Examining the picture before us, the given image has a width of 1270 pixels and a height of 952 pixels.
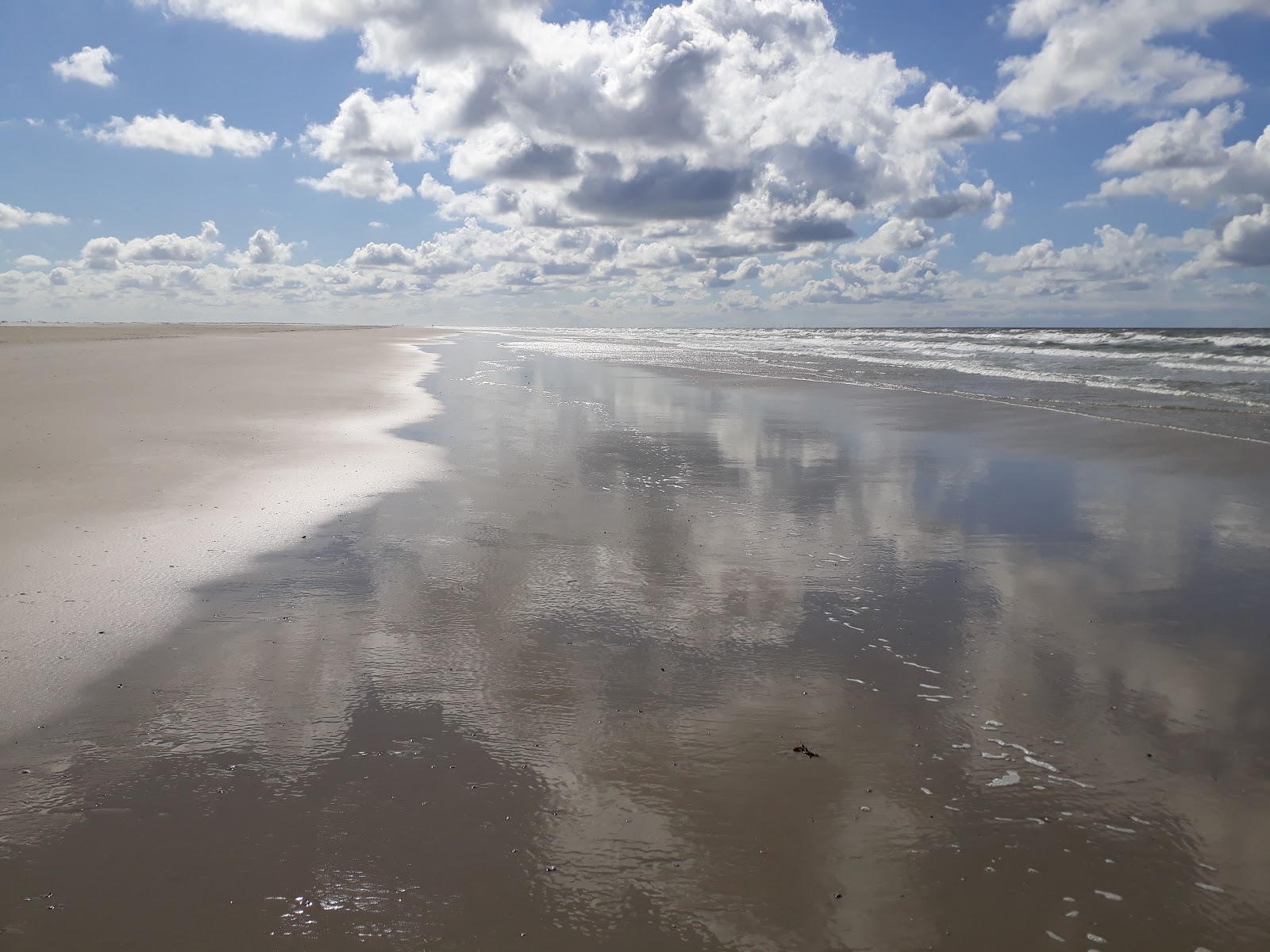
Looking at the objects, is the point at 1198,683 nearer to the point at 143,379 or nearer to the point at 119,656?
the point at 119,656

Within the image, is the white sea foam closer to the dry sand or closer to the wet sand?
the wet sand

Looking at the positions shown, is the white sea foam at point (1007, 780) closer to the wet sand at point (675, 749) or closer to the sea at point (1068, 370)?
the wet sand at point (675, 749)

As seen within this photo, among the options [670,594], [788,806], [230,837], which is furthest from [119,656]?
[788,806]

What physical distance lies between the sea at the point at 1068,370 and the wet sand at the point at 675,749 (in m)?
11.1

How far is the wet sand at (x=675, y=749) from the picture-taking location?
2756mm

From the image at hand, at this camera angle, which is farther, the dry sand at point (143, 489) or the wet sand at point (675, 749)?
the dry sand at point (143, 489)

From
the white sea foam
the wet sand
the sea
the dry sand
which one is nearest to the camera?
the wet sand

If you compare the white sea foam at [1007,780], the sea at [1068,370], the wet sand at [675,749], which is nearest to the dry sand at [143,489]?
the wet sand at [675,749]

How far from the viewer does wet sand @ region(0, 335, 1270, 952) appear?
108 inches

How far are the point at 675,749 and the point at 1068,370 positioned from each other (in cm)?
3062

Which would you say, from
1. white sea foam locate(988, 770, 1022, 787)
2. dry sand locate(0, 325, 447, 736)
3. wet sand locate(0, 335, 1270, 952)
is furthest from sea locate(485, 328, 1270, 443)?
dry sand locate(0, 325, 447, 736)

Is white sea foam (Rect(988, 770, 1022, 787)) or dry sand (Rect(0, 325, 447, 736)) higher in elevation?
dry sand (Rect(0, 325, 447, 736))

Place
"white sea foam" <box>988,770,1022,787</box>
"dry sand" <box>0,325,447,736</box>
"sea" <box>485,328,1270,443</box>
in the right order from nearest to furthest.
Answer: "white sea foam" <box>988,770,1022,787</box>
"dry sand" <box>0,325,447,736</box>
"sea" <box>485,328,1270,443</box>

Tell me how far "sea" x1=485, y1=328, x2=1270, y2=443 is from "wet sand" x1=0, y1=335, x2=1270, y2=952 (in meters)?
11.1
